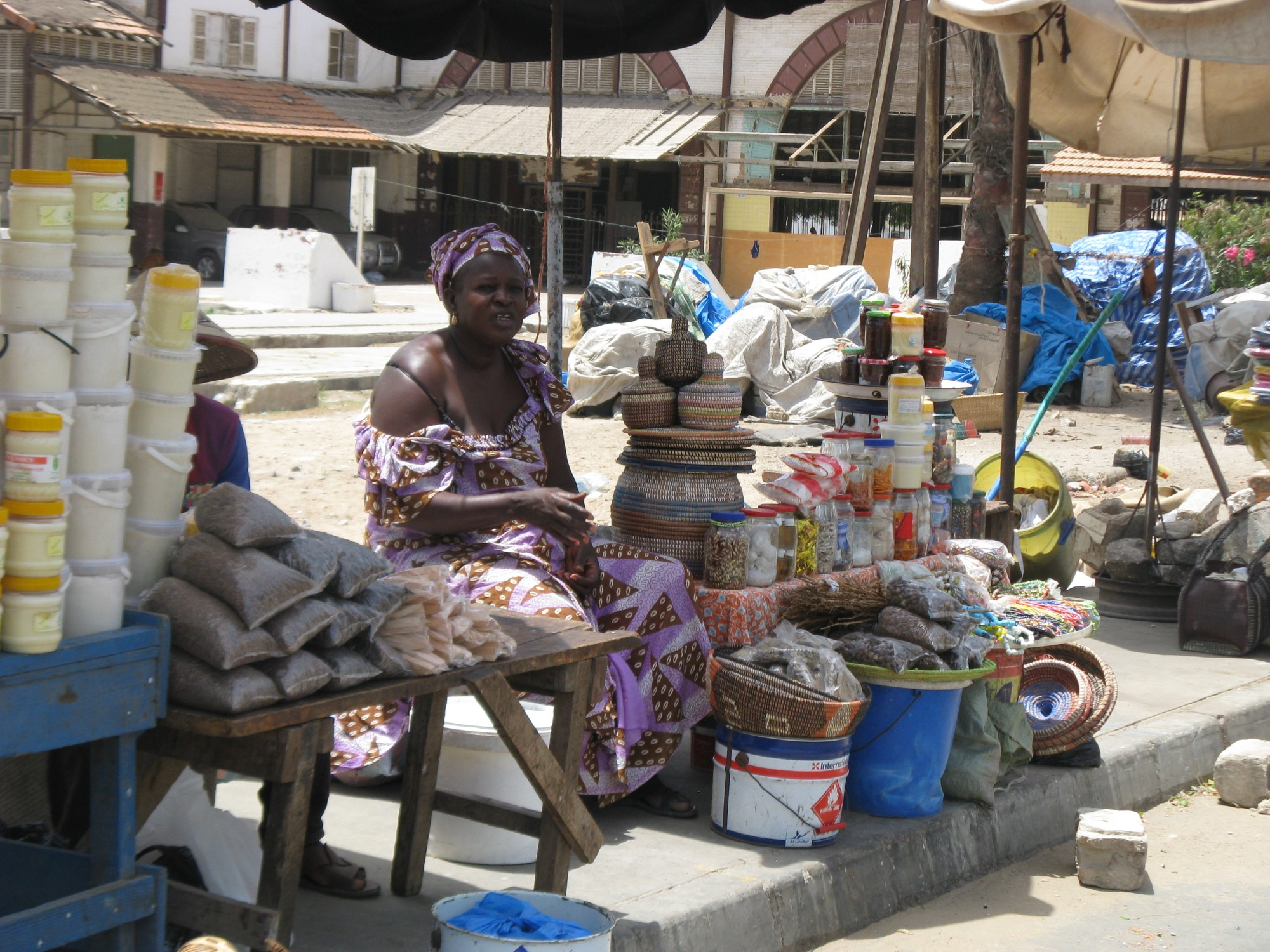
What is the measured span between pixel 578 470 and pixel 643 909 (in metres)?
7.41

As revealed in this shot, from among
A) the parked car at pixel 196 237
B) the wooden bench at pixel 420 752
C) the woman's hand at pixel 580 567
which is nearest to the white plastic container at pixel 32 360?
the wooden bench at pixel 420 752

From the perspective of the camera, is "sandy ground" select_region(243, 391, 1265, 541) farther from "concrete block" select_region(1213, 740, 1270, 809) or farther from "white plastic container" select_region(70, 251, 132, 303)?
"white plastic container" select_region(70, 251, 132, 303)

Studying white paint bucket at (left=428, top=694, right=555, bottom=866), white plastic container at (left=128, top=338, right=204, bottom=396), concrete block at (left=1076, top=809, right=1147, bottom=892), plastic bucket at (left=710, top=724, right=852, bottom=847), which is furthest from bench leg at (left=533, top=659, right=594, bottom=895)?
concrete block at (left=1076, top=809, right=1147, bottom=892)

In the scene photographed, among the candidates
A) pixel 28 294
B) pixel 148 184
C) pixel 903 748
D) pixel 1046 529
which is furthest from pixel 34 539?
pixel 148 184

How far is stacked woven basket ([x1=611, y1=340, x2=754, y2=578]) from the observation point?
4449mm

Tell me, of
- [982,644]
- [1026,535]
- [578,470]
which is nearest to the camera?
[982,644]

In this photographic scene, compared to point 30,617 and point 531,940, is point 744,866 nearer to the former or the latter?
point 531,940

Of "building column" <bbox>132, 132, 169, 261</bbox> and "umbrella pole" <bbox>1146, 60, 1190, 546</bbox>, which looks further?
"building column" <bbox>132, 132, 169, 261</bbox>

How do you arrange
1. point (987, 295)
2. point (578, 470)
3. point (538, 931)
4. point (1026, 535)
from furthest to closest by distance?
point (987, 295) → point (578, 470) → point (1026, 535) → point (538, 931)

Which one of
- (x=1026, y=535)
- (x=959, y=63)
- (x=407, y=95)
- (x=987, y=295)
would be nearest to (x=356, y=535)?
(x=1026, y=535)

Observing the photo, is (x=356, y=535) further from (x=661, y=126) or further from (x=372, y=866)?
(x=661, y=126)

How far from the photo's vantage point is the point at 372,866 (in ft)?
11.6

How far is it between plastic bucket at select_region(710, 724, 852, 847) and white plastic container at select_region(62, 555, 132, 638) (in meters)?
1.98

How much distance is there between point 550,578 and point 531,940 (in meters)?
1.40
